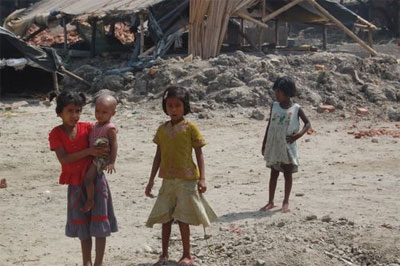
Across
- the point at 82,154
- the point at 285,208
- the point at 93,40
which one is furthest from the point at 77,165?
the point at 93,40

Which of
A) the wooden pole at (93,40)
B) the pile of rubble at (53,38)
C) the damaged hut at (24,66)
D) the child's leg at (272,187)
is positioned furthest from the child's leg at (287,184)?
the pile of rubble at (53,38)

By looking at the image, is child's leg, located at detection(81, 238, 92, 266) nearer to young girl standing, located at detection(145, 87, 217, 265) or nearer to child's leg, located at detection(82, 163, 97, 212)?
child's leg, located at detection(82, 163, 97, 212)

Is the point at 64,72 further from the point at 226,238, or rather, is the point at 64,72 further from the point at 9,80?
the point at 226,238

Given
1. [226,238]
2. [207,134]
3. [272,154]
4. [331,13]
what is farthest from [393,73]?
[226,238]

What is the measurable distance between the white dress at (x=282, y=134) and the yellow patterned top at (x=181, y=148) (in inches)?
69.0

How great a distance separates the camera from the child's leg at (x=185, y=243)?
4840 mm

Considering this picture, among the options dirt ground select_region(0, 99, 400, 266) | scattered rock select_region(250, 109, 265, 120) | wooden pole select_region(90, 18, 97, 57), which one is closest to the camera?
dirt ground select_region(0, 99, 400, 266)

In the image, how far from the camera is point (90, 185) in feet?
14.4

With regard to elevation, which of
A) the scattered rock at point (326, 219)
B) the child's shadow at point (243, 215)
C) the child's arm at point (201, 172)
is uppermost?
the child's arm at point (201, 172)

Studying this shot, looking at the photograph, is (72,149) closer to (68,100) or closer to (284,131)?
(68,100)

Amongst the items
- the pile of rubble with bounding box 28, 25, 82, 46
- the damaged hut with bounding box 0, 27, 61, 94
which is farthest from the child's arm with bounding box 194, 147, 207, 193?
the pile of rubble with bounding box 28, 25, 82, 46

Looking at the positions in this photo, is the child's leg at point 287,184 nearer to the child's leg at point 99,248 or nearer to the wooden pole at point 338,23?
the child's leg at point 99,248

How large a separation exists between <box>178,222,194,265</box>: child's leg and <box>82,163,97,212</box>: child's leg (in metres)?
0.73

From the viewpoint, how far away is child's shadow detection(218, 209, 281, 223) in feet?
20.8
